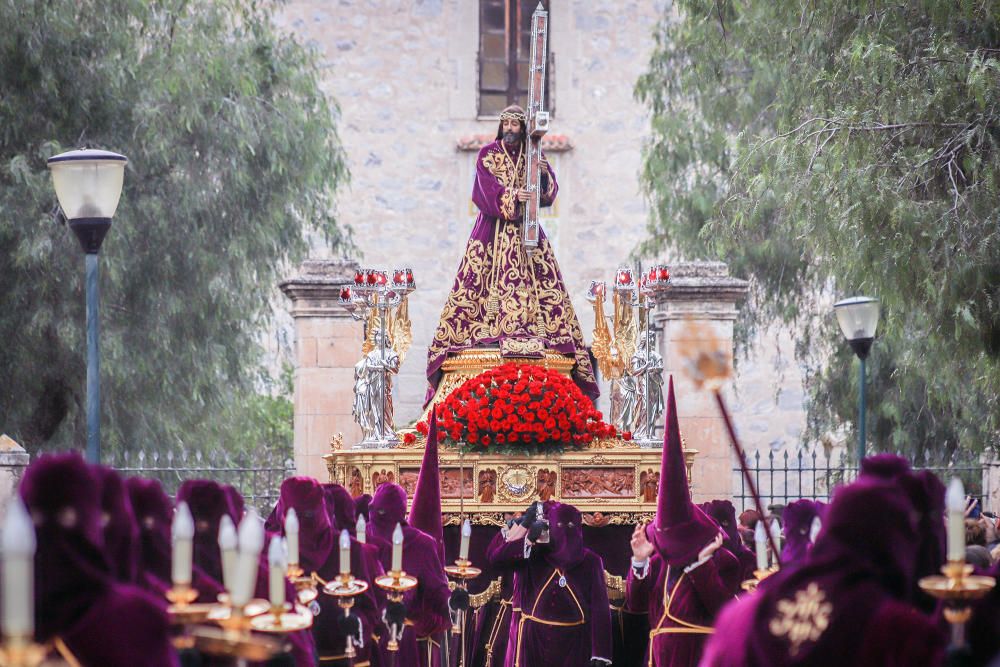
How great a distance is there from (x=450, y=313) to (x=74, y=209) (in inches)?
208

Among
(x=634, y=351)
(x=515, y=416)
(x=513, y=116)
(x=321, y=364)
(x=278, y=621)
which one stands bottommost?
(x=278, y=621)

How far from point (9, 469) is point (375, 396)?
138 inches

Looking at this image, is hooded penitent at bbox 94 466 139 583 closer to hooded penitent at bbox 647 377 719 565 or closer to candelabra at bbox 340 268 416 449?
hooded penitent at bbox 647 377 719 565

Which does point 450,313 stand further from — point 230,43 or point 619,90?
point 619,90

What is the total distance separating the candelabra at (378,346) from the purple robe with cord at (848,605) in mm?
9304

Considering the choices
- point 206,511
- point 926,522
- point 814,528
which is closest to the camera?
point 926,522

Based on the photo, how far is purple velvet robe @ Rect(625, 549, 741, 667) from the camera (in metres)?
9.63

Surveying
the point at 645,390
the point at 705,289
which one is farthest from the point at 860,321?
the point at 705,289

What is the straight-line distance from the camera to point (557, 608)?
10.9 m

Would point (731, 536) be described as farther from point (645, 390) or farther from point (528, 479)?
point (645, 390)

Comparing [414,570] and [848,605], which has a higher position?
[848,605]

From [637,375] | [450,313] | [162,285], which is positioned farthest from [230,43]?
[637,375]

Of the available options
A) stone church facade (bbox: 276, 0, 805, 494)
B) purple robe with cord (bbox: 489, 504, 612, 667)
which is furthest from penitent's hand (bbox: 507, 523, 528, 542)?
stone church facade (bbox: 276, 0, 805, 494)

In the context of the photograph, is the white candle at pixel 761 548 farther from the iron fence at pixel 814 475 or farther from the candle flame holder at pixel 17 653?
the iron fence at pixel 814 475
